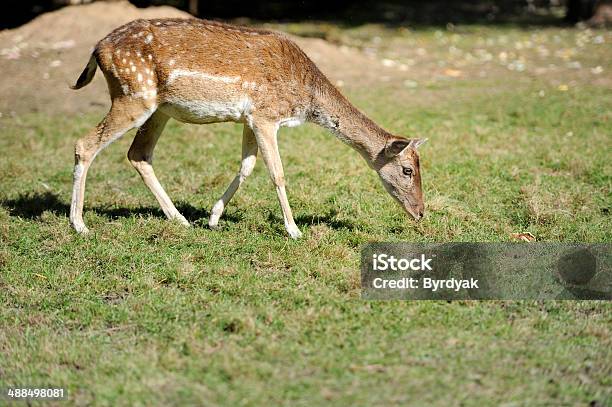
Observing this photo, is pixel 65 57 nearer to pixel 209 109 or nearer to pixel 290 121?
pixel 209 109

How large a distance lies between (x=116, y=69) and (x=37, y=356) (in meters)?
2.88

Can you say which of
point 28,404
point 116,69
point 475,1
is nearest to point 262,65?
point 116,69

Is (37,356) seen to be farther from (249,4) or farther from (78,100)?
(249,4)

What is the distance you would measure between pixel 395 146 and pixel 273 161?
110 centimetres

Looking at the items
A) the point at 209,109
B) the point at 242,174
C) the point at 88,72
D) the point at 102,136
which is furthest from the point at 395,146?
the point at 88,72

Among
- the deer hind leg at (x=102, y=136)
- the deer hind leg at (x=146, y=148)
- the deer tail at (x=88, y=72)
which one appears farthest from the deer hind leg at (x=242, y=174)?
the deer tail at (x=88, y=72)

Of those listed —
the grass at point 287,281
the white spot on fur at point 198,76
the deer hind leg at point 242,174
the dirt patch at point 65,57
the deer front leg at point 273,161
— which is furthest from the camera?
the dirt patch at point 65,57

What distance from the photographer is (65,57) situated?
1402 centimetres

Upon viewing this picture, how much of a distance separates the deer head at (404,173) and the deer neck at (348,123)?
0.33 feet

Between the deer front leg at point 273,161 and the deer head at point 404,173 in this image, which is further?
the deer head at point 404,173

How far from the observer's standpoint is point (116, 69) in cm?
666

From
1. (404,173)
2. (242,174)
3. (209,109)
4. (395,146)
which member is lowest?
(242,174)

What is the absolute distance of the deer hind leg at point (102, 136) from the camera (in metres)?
6.70

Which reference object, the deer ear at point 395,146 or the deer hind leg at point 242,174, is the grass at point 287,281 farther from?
the deer ear at point 395,146
